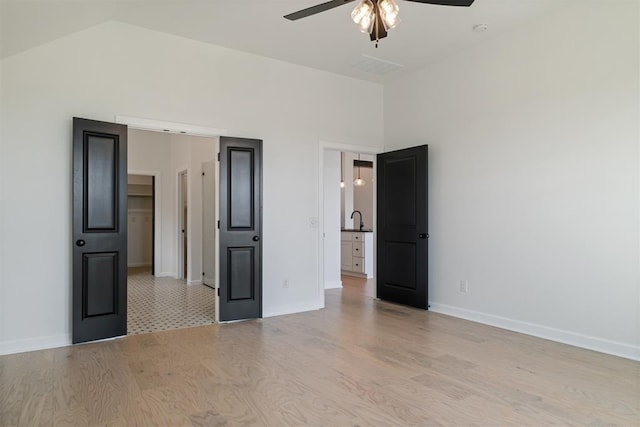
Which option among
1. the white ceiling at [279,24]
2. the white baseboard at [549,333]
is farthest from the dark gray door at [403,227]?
the white ceiling at [279,24]

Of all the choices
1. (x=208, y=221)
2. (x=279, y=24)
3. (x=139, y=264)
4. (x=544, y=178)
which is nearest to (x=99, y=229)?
(x=279, y=24)

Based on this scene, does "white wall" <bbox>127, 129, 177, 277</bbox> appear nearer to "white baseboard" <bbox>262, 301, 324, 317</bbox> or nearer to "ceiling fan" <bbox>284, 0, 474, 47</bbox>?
"white baseboard" <bbox>262, 301, 324, 317</bbox>

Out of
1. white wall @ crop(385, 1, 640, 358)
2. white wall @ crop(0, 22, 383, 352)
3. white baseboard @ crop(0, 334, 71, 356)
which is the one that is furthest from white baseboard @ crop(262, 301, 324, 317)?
white baseboard @ crop(0, 334, 71, 356)

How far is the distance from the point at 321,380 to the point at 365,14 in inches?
96.4

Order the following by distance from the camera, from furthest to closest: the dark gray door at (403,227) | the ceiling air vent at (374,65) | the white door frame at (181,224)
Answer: the white door frame at (181,224) < the dark gray door at (403,227) < the ceiling air vent at (374,65)

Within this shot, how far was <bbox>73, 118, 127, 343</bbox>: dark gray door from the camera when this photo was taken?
3.59 meters

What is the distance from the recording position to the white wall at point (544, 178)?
132 inches

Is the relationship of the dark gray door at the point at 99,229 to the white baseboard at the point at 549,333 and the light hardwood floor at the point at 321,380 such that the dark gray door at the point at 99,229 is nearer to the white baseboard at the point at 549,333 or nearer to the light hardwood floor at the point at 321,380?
the light hardwood floor at the point at 321,380

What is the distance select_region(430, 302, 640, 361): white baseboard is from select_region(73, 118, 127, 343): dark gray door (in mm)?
3641

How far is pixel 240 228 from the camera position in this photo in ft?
14.8

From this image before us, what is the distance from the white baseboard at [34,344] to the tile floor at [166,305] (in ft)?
1.87

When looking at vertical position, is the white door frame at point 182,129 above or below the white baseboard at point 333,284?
above

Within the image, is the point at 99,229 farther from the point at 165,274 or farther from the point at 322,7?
the point at 165,274

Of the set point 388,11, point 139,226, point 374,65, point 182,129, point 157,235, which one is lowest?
point 157,235
